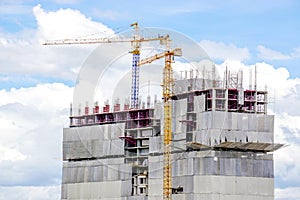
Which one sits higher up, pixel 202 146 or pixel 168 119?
pixel 168 119

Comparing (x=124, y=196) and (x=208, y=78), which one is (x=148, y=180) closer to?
(x=124, y=196)

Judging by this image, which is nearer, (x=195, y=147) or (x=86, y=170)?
(x=195, y=147)

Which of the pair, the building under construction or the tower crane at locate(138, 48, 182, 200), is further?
the tower crane at locate(138, 48, 182, 200)

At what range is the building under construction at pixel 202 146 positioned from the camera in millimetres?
156625

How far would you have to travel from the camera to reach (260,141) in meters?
159

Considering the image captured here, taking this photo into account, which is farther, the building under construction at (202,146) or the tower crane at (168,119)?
the tower crane at (168,119)

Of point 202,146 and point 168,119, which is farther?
point 168,119

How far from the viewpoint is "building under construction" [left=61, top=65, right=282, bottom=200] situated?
514ft

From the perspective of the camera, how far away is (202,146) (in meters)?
157

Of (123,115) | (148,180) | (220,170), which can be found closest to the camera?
(220,170)

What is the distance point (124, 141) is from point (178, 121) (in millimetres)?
18841

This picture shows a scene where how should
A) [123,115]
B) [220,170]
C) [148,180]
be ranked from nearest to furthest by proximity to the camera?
[220,170], [148,180], [123,115]

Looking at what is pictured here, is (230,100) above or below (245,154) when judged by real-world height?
above

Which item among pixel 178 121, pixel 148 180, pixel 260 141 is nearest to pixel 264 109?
pixel 260 141
